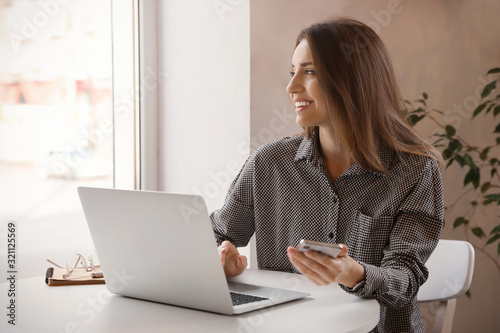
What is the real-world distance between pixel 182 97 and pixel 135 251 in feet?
4.48

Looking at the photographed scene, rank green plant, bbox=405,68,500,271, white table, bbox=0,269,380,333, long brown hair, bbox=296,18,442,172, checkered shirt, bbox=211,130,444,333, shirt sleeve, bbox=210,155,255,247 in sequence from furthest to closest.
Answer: green plant, bbox=405,68,500,271 < shirt sleeve, bbox=210,155,255,247 < long brown hair, bbox=296,18,442,172 < checkered shirt, bbox=211,130,444,333 < white table, bbox=0,269,380,333

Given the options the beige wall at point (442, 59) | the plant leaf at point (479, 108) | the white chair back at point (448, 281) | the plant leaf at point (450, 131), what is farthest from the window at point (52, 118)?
the plant leaf at point (479, 108)

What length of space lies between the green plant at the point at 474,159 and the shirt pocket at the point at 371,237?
1.26m

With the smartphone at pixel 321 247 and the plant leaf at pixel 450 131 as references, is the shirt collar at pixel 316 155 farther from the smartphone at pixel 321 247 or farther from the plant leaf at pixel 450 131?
the plant leaf at pixel 450 131

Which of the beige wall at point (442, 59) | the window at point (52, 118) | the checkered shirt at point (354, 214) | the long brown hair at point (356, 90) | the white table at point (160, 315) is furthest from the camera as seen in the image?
the beige wall at point (442, 59)

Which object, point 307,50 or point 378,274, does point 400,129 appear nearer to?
point 307,50

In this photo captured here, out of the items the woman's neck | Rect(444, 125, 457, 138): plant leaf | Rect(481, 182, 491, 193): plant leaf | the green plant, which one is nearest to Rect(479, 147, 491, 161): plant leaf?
the green plant

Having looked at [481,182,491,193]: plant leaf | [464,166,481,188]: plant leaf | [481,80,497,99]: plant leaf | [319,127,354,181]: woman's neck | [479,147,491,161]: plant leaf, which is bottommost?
[481,182,491,193]: plant leaf

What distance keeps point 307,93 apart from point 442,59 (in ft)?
5.08

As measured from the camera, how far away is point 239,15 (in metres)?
2.29

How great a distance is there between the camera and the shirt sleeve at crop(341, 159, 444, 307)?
1328 mm

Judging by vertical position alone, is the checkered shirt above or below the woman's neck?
below

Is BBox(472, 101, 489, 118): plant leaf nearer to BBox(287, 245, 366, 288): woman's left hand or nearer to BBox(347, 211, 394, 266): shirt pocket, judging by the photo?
BBox(347, 211, 394, 266): shirt pocket

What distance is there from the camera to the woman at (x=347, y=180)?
1519 millimetres
